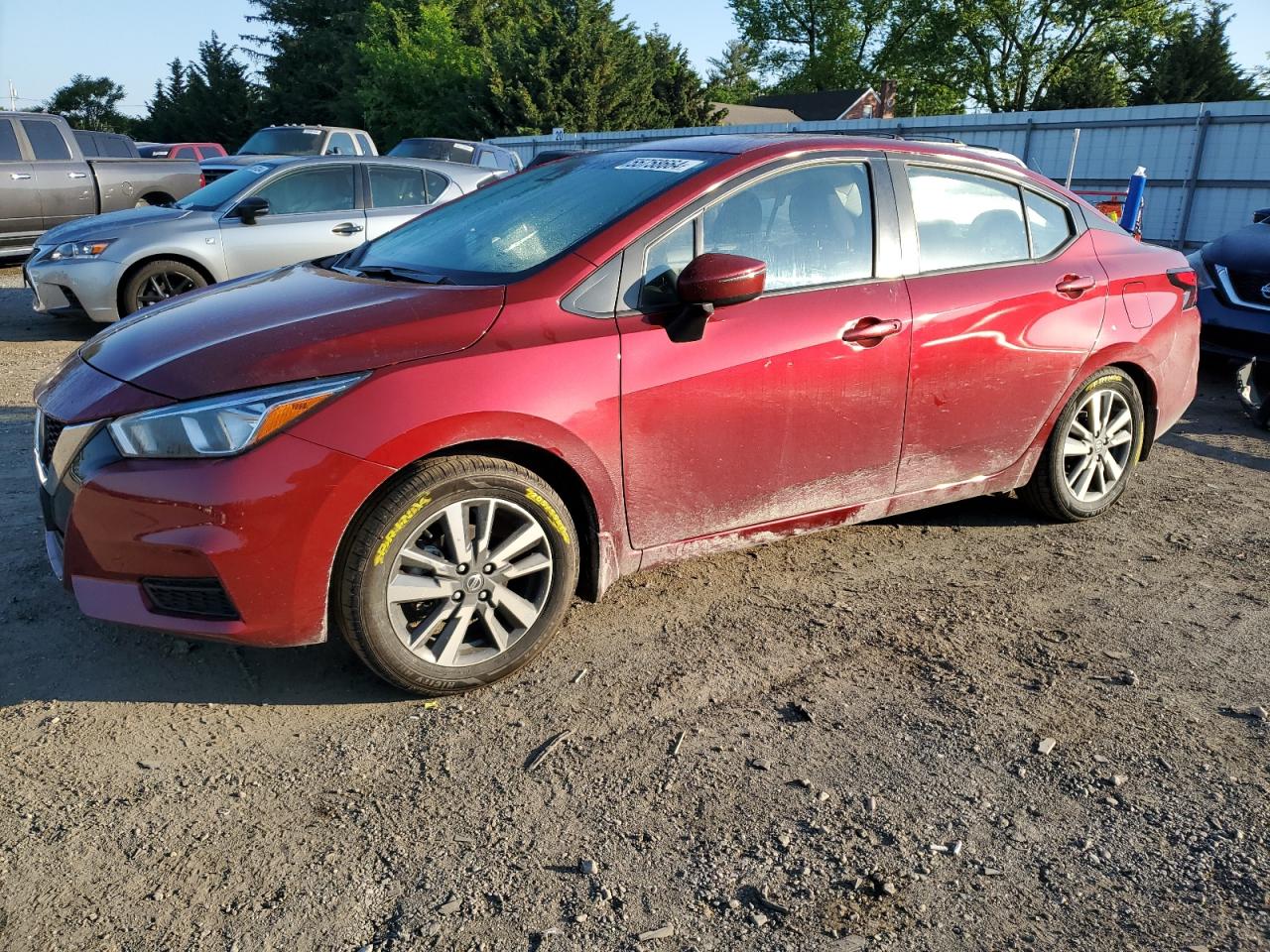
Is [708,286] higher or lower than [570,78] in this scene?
lower

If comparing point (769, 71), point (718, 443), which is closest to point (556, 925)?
point (718, 443)

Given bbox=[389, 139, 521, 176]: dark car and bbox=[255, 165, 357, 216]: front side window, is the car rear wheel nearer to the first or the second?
bbox=[255, 165, 357, 216]: front side window

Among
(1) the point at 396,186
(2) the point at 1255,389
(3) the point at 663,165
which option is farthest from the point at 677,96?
(3) the point at 663,165

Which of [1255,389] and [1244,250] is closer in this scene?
[1255,389]

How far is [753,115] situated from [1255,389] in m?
46.8

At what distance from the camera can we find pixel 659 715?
10.3ft

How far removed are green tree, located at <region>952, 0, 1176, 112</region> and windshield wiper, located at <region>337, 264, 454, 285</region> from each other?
5609 cm

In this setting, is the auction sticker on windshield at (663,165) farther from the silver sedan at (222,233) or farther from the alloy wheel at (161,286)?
the alloy wheel at (161,286)

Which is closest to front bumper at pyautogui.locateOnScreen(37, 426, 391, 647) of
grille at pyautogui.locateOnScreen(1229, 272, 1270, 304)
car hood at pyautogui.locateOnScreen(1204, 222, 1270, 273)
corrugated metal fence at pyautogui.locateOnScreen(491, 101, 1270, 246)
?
grille at pyautogui.locateOnScreen(1229, 272, 1270, 304)

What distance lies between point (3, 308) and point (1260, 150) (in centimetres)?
1542

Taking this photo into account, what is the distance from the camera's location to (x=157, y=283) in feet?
29.1

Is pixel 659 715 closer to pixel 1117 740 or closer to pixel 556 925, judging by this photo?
pixel 556 925

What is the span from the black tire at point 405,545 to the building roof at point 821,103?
182 feet

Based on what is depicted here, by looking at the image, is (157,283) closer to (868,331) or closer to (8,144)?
(8,144)
